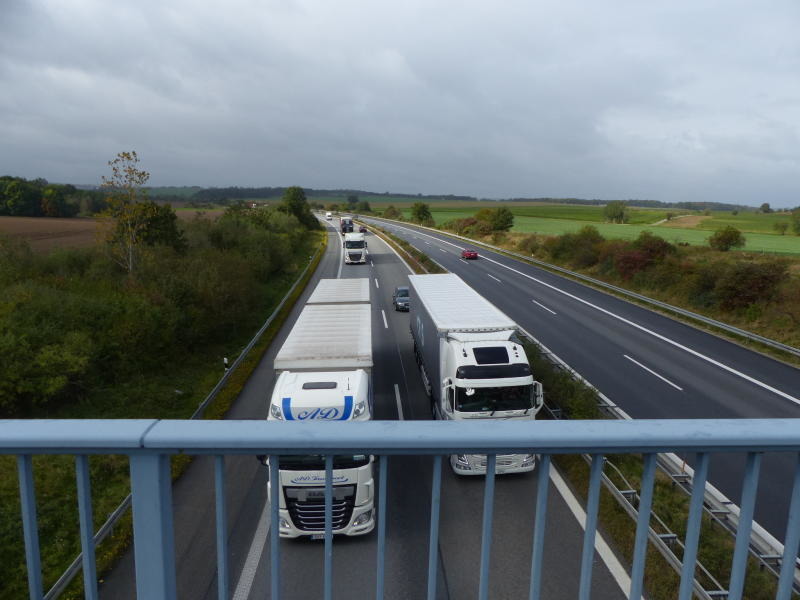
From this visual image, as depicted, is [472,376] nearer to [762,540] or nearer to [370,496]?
[370,496]

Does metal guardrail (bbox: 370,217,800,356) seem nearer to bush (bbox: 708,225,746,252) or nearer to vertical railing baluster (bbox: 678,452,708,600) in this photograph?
bush (bbox: 708,225,746,252)

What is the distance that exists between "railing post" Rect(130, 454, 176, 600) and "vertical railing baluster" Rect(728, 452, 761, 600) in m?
2.22

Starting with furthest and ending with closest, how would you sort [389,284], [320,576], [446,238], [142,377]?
1. [446,238]
2. [389,284]
3. [142,377]
4. [320,576]

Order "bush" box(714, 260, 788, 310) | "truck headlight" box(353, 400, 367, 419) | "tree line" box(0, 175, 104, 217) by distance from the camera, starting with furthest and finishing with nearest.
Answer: "tree line" box(0, 175, 104, 217) < "bush" box(714, 260, 788, 310) < "truck headlight" box(353, 400, 367, 419)

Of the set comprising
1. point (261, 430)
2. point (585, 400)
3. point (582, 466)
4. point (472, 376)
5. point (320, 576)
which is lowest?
point (320, 576)

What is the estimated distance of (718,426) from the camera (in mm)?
1987

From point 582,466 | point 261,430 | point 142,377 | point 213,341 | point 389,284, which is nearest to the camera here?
point 261,430

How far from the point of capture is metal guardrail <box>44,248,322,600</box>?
7.38 m

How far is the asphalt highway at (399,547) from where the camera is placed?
8.23m

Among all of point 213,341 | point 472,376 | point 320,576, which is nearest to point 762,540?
point 472,376

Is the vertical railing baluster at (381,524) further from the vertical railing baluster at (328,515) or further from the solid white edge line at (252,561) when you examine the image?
the solid white edge line at (252,561)

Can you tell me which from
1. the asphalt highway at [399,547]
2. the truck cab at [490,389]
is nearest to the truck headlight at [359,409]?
the asphalt highway at [399,547]

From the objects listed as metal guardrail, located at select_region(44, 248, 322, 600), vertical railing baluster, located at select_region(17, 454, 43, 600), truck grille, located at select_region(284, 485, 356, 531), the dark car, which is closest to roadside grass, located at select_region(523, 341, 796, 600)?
truck grille, located at select_region(284, 485, 356, 531)

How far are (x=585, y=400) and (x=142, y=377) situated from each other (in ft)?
49.5
